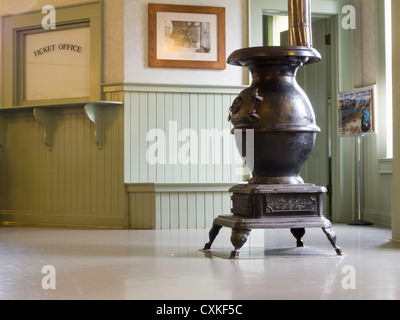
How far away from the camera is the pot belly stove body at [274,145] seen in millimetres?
4215

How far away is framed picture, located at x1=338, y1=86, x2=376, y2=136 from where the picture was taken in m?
6.61

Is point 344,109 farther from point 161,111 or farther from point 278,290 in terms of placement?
point 278,290

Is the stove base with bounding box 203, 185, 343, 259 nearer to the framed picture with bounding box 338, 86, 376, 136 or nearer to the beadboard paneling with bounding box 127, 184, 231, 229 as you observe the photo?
the beadboard paneling with bounding box 127, 184, 231, 229

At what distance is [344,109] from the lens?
6945 mm

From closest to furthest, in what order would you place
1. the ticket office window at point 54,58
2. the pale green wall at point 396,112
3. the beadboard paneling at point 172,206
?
the pale green wall at point 396,112 → the beadboard paneling at point 172,206 → the ticket office window at point 54,58

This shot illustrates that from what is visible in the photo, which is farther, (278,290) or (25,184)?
(25,184)

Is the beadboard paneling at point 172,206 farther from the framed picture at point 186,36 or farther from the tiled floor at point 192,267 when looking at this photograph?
the framed picture at point 186,36

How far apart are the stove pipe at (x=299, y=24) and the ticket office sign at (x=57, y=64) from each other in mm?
2717

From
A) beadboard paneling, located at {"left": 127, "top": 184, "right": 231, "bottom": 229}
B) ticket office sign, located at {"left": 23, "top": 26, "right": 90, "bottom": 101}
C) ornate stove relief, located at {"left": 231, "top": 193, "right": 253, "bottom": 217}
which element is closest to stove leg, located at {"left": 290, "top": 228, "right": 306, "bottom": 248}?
ornate stove relief, located at {"left": 231, "top": 193, "right": 253, "bottom": 217}

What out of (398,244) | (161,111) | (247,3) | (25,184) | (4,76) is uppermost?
(247,3)

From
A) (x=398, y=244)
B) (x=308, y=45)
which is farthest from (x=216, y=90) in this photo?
(x=398, y=244)

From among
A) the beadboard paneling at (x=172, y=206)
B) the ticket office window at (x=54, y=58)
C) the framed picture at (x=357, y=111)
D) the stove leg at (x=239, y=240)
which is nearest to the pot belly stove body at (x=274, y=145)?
the stove leg at (x=239, y=240)
